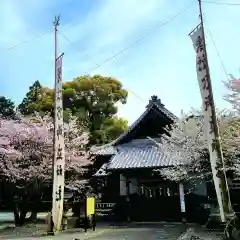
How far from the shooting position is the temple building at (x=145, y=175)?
2438 centimetres

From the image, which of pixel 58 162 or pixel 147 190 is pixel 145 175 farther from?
pixel 58 162

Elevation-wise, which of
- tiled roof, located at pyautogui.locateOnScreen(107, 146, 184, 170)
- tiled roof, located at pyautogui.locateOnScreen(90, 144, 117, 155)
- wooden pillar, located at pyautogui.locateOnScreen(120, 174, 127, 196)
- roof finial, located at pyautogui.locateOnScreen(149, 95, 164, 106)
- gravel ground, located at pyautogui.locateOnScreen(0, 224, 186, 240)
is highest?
roof finial, located at pyautogui.locateOnScreen(149, 95, 164, 106)

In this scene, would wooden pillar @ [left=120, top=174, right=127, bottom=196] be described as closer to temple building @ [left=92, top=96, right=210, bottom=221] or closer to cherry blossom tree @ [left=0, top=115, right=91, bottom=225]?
temple building @ [left=92, top=96, right=210, bottom=221]

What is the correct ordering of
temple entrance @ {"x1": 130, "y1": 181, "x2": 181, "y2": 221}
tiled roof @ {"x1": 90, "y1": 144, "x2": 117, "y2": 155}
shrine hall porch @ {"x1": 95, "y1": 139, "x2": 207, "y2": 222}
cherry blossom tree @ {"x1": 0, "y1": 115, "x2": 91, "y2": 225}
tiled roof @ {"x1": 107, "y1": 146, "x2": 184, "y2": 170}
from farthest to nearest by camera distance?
tiled roof @ {"x1": 90, "y1": 144, "x2": 117, "y2": 155}
tiled roof @ {"x1": 107, "y1": 146, "x2": 184, "y2": 170}
temple entrance @ {"x1": 130, "y1": 181, "x2": 181, "y2": 221}
shrine hall porch @ {"x1": 95, "y1": 139, "x2": 207, "y2": 222}
cherry blossom tree @ {"x1": 0, "y1": 115, "x2": 91, "y2": 225}

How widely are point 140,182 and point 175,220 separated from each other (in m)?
4.59

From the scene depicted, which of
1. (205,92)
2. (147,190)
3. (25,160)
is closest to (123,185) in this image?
(147,190)

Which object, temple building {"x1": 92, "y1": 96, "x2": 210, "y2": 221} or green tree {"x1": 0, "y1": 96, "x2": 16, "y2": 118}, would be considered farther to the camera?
green tree {"x1": 0, "y1": 96, "x2": 16, "y2": 118}

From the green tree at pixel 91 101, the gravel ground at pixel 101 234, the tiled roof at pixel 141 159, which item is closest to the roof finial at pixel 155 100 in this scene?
the tiled roof at pixel 141 159

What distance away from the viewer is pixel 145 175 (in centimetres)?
2644

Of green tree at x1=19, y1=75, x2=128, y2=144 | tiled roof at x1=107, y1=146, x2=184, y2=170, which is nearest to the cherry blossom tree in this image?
tiled roof at x1=107, y1=146, x2=184, y2=170

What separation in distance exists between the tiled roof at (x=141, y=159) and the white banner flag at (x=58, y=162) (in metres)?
9.09

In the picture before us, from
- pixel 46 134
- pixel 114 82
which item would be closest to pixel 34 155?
pixel 46 134

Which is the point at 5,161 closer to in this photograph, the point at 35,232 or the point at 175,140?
the point at 35,232

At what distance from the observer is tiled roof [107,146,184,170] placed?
24.8 meters
